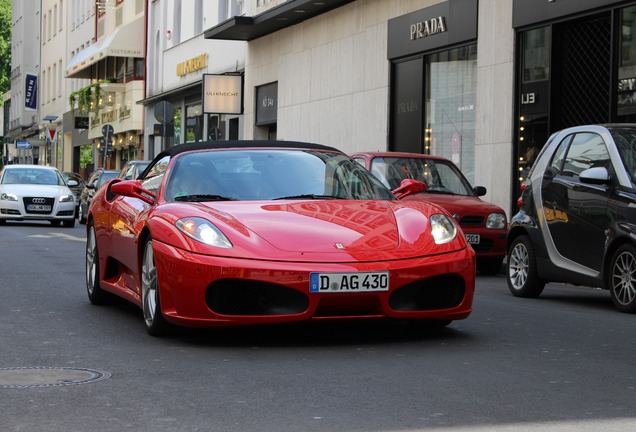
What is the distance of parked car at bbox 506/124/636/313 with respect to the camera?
11297 mm

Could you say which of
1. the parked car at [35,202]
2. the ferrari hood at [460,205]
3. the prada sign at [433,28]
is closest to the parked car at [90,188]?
the parked car at [35,202]

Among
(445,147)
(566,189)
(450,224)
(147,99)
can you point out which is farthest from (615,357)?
(147,99)

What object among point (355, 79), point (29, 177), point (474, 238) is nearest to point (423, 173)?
point (474, 238)

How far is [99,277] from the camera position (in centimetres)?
1103

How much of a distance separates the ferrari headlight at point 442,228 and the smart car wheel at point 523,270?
4.12m

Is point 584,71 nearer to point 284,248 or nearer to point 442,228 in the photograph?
point 442,228

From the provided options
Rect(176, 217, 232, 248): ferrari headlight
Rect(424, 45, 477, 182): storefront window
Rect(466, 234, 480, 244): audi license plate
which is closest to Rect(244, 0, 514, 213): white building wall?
Rect(424, 45, 477, 182): storefront window

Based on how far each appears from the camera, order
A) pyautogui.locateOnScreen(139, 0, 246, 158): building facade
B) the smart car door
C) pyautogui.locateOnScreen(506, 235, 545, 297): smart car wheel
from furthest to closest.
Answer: pyautogui.locateOnScreen(139, 0, 246, 158): building facade
pyautogui.locateOnScreen(506, 235, 545, 297): smart car wheel
the smart car door

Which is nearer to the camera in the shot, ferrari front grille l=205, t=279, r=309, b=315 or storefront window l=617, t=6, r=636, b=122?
ferrari front grille l=205, t=279, r=309, b=315

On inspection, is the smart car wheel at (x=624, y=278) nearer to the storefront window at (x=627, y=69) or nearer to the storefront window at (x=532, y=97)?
the storefront window at (x=627, y=69)

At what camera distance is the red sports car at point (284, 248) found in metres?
8.07

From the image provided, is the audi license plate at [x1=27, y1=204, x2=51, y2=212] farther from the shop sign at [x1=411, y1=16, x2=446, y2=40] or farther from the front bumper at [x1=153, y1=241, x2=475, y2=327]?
the front bumper at [x1=153, y1=241, x2=475, y2=327]

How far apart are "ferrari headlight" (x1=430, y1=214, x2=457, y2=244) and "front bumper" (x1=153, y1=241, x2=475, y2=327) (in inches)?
5.2

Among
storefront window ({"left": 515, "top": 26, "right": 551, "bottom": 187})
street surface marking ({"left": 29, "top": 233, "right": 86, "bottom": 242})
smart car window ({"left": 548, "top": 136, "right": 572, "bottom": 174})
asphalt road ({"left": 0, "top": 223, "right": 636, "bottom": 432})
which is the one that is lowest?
street surface marking ({"left": 29, "top": 233, "right": 86, "bottom": 242})
